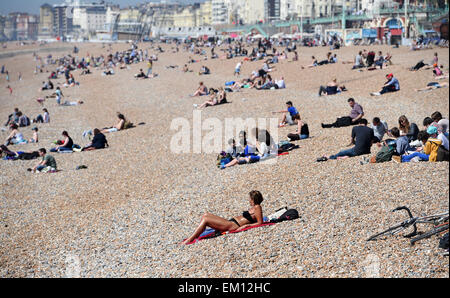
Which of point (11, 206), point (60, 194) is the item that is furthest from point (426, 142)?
point (11, 206)

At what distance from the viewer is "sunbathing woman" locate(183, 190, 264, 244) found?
794 cm

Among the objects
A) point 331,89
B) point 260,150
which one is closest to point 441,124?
point 260,150

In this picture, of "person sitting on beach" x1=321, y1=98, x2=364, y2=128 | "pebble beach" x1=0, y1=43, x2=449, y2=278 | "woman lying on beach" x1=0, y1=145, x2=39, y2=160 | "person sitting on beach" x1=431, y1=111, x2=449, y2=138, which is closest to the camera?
"pebble beach" x1=0, y1=43, x2=449, y2=278

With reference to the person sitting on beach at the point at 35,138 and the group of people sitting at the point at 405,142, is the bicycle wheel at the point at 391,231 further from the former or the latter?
the person sitting on beach at the point at 35,138

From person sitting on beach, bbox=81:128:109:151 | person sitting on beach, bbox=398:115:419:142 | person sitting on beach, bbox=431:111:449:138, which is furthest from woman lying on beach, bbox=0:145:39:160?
person sitting on beach, bbox=431:111:449:138

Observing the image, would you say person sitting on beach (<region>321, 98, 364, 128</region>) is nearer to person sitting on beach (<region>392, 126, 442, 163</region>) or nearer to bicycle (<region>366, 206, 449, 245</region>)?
person sitting on beach (<region>392, 126, 442, 163</region>)

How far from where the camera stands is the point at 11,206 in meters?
11.4

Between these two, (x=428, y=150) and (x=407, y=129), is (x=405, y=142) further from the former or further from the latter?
(x=407, y=129)

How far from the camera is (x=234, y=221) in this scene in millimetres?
8102

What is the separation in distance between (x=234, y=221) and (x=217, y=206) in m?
1.75

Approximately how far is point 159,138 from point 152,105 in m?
7.33

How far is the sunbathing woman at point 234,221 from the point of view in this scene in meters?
7.94

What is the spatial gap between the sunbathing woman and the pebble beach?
0.50 feet
